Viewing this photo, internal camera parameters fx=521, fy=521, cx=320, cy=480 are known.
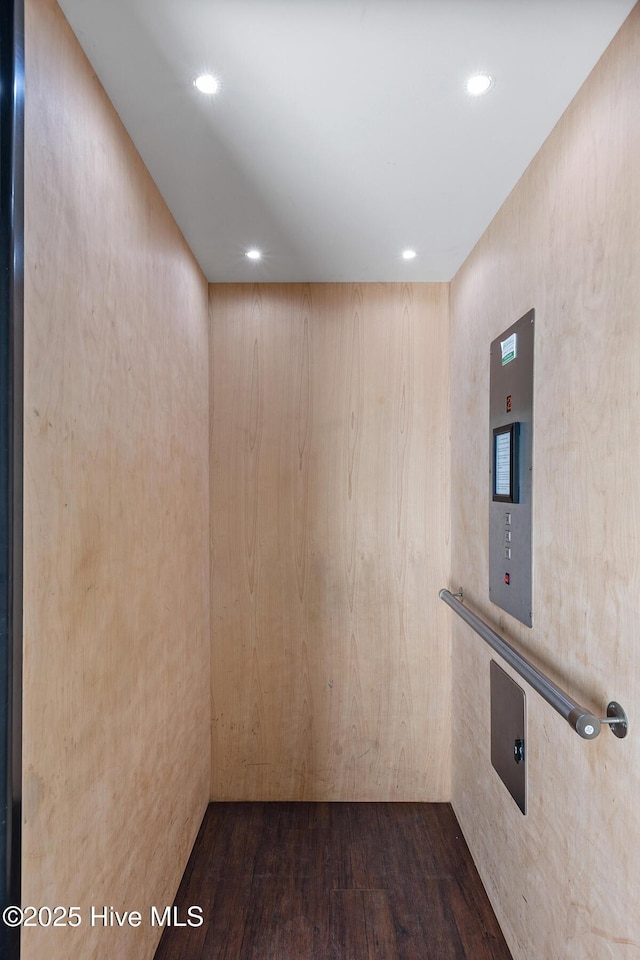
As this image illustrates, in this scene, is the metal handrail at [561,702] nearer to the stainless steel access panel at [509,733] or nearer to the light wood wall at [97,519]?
the stainless steel access panel at [509,733]

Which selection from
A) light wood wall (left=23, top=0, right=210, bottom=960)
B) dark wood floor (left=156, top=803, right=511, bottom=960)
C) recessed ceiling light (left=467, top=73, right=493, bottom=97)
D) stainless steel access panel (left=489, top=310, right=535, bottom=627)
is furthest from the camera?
dark wood floor (left=156, top=803, right=511, bottom=960)

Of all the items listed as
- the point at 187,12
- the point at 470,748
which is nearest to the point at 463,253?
the point at 187,12

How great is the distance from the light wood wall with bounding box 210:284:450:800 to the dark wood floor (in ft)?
0.94

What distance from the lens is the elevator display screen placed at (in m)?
1.67

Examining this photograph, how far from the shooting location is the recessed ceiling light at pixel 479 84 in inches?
49.5

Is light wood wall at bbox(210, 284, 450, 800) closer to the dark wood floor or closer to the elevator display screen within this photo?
the dark wood floor

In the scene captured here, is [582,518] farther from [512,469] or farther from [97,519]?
[97,519]

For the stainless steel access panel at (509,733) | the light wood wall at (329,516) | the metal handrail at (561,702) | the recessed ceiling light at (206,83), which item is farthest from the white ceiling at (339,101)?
the stainless steel access panel at (509,733)

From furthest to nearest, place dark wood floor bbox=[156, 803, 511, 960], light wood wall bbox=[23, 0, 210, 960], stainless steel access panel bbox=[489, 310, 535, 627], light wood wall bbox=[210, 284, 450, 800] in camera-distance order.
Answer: light wood wall bbox=[210, 284, 450, 800] → dark wood floor bbox=[156, 803, 511, 960] → stainless steel access panel bbox=[489, 310, 535, 627] → light wood wall bbox=[23, 0, 210, 960]

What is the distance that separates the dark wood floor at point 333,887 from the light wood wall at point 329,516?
0.29 meters

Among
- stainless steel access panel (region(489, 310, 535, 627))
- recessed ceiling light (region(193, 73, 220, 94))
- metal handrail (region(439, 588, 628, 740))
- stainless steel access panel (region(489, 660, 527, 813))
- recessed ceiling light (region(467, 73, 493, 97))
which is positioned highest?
recessed ceiling light (region(467, 73, 493, 97))

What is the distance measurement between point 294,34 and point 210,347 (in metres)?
1.52

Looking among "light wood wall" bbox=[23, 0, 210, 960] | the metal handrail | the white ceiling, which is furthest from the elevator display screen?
"light wood wall" bbox=[23, 0, 210, 960]

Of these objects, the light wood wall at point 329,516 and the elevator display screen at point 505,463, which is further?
the light wood wall at point 329,516
